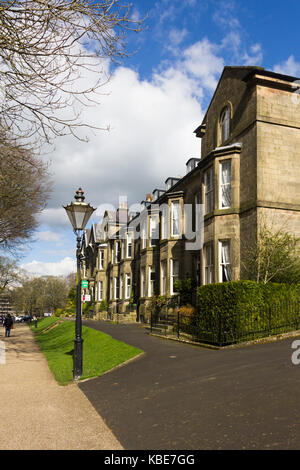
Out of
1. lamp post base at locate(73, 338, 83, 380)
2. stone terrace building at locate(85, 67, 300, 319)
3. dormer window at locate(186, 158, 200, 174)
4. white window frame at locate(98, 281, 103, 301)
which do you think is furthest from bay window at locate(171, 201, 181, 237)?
white window frame at locate(98, 281, 103, 301)

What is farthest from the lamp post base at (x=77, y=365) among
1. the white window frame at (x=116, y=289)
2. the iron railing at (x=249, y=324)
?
the white window frame at (x=116, y=289)

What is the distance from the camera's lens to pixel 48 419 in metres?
6.51

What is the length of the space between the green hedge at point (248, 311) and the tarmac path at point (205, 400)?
1421 millimetres

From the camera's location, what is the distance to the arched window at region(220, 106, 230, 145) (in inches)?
782

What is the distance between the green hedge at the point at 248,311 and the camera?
1272 cm

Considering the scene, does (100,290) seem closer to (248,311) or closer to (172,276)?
(172,276)

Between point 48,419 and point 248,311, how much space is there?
7985 millimetres

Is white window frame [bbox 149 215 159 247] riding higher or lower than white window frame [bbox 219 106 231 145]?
lower

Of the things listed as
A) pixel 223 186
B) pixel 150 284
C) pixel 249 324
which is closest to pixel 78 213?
pixel 249 324

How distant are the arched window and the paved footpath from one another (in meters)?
14.9

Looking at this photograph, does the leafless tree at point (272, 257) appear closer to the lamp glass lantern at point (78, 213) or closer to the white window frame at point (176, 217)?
the lamp glass lantern at point (78, 213)

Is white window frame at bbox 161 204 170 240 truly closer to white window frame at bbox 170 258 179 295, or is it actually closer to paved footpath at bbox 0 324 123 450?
white window frame at bbox 170 258 179 295

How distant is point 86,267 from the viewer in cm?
6041
